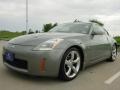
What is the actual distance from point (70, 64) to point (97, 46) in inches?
44.2

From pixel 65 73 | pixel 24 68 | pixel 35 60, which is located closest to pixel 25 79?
pixel 24 68

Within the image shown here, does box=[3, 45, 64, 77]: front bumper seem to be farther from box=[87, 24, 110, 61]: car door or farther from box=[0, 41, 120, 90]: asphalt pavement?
box=[87, 24, 110, 61]: car door

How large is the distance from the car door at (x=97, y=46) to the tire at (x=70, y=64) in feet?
1.33

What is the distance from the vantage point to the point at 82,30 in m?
5.00

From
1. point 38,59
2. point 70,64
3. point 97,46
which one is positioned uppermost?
point 97,46

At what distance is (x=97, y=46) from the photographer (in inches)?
193

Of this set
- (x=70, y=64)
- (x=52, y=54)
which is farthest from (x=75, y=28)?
(x=52, y=54)

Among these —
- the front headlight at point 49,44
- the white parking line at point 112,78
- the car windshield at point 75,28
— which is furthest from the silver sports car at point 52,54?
the white parking line at point 112,78

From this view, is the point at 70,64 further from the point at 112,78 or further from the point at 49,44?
the point at 112,78

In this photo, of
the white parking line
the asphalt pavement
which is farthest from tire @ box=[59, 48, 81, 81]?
the white parking line

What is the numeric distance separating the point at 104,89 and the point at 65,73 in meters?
0.84

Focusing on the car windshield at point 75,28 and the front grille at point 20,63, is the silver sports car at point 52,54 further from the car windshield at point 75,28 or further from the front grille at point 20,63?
A: the car windshield at point 75,28

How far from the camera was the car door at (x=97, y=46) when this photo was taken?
4.63m

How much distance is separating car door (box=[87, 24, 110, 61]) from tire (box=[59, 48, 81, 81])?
41cm
